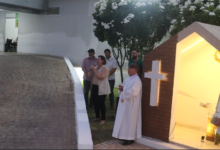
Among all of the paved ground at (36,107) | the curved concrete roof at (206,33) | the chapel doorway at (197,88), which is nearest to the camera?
the curved concrete roof at (206,33)

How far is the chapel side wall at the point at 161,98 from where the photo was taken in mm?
5664

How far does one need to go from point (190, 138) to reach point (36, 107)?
172 inches

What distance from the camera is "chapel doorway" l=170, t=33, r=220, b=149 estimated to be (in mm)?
6750

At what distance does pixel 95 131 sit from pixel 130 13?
12.6 feet

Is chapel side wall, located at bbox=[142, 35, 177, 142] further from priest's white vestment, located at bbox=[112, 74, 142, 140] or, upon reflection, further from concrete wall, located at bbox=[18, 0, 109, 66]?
concrete wall, located at bbox=[18, 0, 109, 66]

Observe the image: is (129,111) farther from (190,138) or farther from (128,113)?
(190,138)

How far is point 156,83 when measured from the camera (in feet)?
18.9

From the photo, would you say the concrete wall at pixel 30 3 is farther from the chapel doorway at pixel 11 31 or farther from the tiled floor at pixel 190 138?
the tiled floor at pixel 190 138

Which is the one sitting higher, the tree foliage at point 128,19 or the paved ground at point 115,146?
the tree foliage at point 128,19

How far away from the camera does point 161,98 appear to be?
19.1 feet

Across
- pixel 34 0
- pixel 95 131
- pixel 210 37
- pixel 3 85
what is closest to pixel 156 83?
pixel 210 37

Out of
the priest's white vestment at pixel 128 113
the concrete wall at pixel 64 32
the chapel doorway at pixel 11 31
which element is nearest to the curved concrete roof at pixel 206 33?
the priest's white vestment at pixel 128 113

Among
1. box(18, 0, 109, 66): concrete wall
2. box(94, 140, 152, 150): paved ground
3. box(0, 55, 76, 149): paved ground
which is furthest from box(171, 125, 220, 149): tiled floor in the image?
box(18, 0, 109, 66): concrete wall

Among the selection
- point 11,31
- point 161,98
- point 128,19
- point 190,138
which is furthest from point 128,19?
point 11,31
